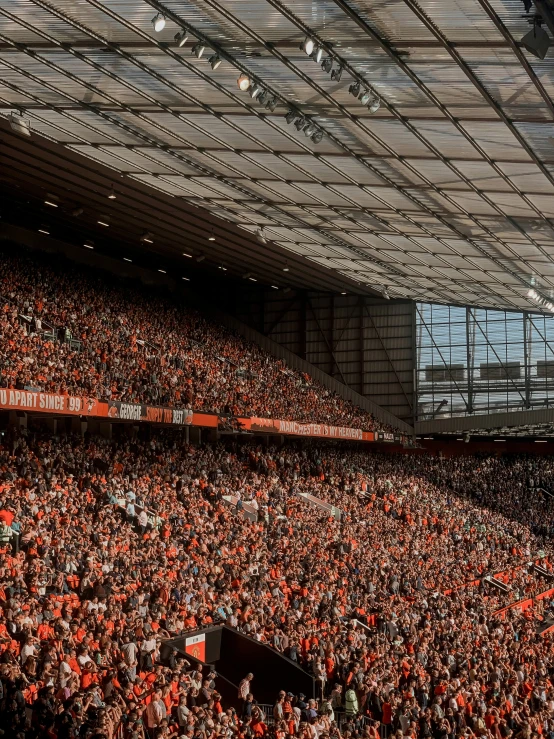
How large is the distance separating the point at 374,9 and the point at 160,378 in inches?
881

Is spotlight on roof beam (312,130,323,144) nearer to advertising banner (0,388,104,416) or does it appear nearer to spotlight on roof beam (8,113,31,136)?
spotlight on roof beam (8,113,31,136)

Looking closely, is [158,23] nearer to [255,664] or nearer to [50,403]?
[255,664]

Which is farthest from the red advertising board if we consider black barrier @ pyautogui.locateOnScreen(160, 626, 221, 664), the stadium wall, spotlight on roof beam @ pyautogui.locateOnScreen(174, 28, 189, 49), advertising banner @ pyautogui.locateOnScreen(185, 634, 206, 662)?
spotlight on roof beam @ pyautogui.locateOnScreen(174, 28, 189, 49)

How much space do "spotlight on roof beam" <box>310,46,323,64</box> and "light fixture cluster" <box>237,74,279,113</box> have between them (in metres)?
2.08

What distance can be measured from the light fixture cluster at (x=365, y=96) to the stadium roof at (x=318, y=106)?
0.16ft

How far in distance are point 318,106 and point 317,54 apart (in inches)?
140

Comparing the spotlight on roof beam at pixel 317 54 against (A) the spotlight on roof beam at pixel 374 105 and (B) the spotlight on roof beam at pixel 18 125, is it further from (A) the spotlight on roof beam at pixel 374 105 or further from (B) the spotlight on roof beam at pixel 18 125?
(B) the spotlight on roof beam at pixel 18 125

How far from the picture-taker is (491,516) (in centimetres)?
4634

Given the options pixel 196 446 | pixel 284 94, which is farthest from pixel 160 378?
pixel 284 94

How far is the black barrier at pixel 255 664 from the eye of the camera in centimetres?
2017

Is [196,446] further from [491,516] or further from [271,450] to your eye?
[491,516]

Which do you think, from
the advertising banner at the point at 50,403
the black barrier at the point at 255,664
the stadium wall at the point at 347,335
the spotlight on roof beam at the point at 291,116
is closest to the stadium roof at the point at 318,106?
the spotlight on roof beam at the point at 291,116

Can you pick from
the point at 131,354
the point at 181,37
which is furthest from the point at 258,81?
the point at 131,354

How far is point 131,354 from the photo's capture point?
34.7 m
